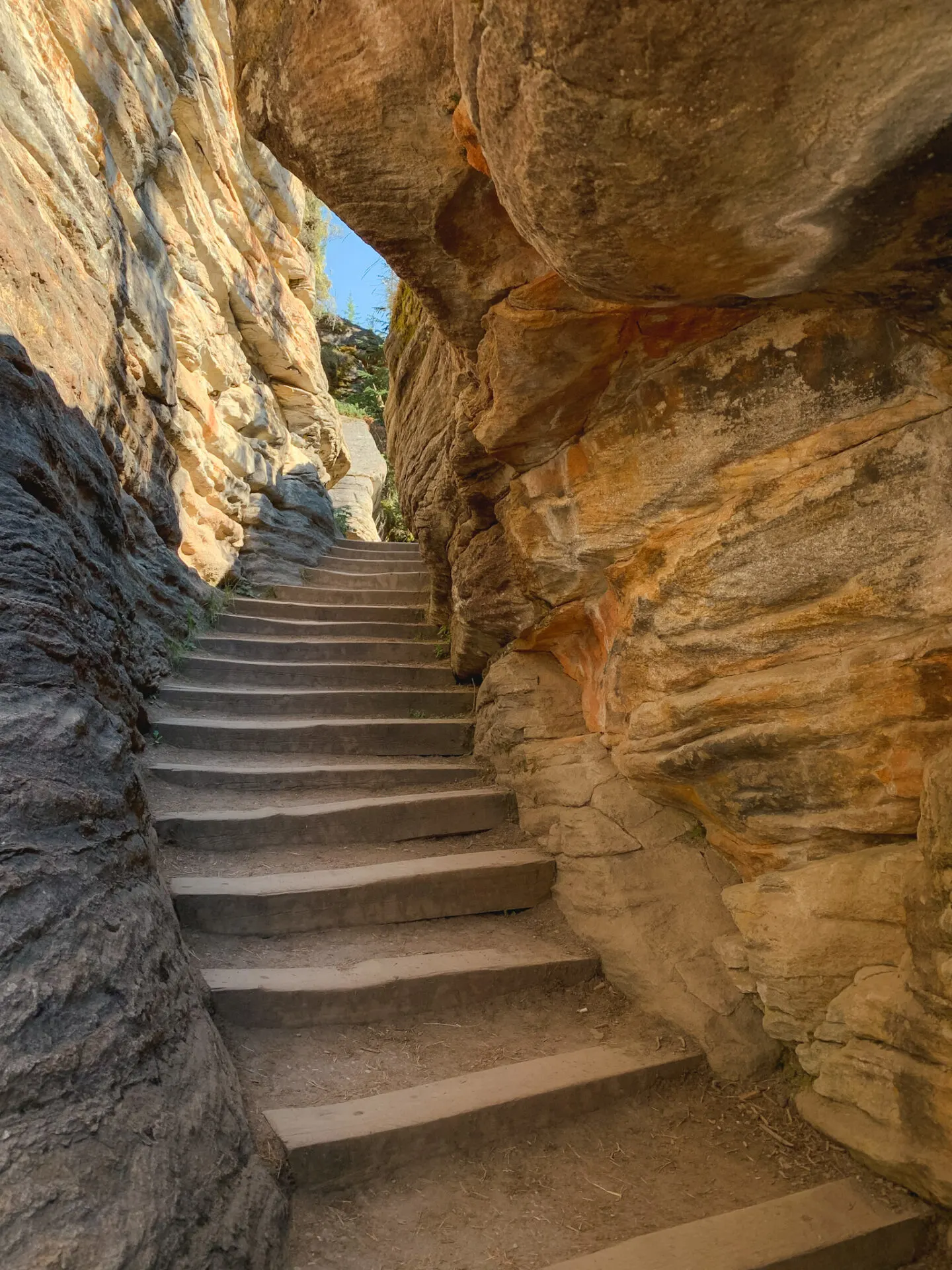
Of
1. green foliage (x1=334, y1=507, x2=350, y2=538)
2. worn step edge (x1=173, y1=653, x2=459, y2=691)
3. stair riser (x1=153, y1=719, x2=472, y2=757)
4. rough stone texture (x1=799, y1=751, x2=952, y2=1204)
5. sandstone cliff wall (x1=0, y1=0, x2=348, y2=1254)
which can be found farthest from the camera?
green foliage (x1=334, y1=507, x2=350, y2=538)

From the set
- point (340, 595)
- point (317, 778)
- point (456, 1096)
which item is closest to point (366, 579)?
point (340, 595)

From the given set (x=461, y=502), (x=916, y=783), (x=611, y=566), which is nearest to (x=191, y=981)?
(x=611, y=566)

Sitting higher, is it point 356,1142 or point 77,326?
point 77,326

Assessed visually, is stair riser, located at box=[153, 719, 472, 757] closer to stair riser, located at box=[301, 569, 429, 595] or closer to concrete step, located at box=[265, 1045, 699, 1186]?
concrete step, located at box=[265, 1045, 699, 1186]

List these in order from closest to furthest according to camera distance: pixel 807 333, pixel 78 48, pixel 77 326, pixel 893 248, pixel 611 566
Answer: pixel 893 248 → pixel 807 333 → pixel 611 566 → pixel 77 326 → pixel 78 48

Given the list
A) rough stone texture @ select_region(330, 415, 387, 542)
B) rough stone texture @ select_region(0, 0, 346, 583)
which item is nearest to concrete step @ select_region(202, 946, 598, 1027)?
rough stone texture @ select_region(0, 0, 346, 583)

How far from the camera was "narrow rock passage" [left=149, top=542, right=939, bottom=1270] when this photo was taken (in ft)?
6.91

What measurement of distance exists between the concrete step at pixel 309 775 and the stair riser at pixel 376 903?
2.92 ft

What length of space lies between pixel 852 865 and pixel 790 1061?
89 centimetres

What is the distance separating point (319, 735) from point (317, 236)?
36.6 feet

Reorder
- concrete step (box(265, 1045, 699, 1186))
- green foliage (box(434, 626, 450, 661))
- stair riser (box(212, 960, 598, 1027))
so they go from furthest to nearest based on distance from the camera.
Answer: green foliage (box(434, 626, 450, 661)) < stair riser (box(212, 960, 598, 1027)) < concrete step (box(265, 1045, 699, 1186))

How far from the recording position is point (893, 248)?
1449 mm

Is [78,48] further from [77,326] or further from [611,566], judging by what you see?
[611,566]

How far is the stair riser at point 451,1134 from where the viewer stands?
7.09 feet
